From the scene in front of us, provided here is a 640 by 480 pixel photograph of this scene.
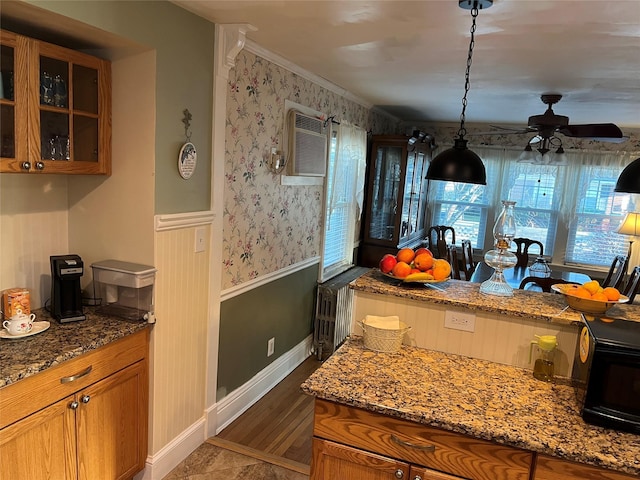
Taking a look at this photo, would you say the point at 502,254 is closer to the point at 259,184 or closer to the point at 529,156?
the point at 259,184

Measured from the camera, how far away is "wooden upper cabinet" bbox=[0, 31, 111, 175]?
66.1 inches

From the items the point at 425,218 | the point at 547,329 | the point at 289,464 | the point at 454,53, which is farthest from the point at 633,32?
the point at 425,218

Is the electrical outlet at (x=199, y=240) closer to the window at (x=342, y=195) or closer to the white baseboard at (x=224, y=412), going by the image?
the white baseboard at (x=224, y=412)

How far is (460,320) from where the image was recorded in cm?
192

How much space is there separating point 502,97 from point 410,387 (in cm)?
302

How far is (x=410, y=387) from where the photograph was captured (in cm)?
162

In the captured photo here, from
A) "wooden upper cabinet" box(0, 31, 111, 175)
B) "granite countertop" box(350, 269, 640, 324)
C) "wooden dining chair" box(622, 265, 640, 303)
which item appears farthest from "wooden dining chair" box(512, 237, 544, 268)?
"wooden upper cabinet" box(0, 31, 111, 175)

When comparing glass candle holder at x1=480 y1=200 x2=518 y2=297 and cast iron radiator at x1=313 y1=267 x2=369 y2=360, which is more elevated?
glass candle holder at x1=480 y1=200 x2=518 y2=297

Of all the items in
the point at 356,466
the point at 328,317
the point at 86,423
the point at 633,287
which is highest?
the point at 633,287

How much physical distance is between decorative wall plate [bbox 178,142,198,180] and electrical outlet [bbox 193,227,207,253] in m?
0.30

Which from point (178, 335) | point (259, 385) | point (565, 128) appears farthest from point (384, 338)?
point (565, 128)

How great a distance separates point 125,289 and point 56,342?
1.44 ft

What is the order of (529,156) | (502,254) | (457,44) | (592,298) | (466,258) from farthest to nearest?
(466,258), (529,156), (457,44), (502,254), (592,298)

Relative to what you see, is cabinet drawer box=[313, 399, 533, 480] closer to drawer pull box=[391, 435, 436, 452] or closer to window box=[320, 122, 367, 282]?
drawer pull box=[391, 435, 436, 452]
